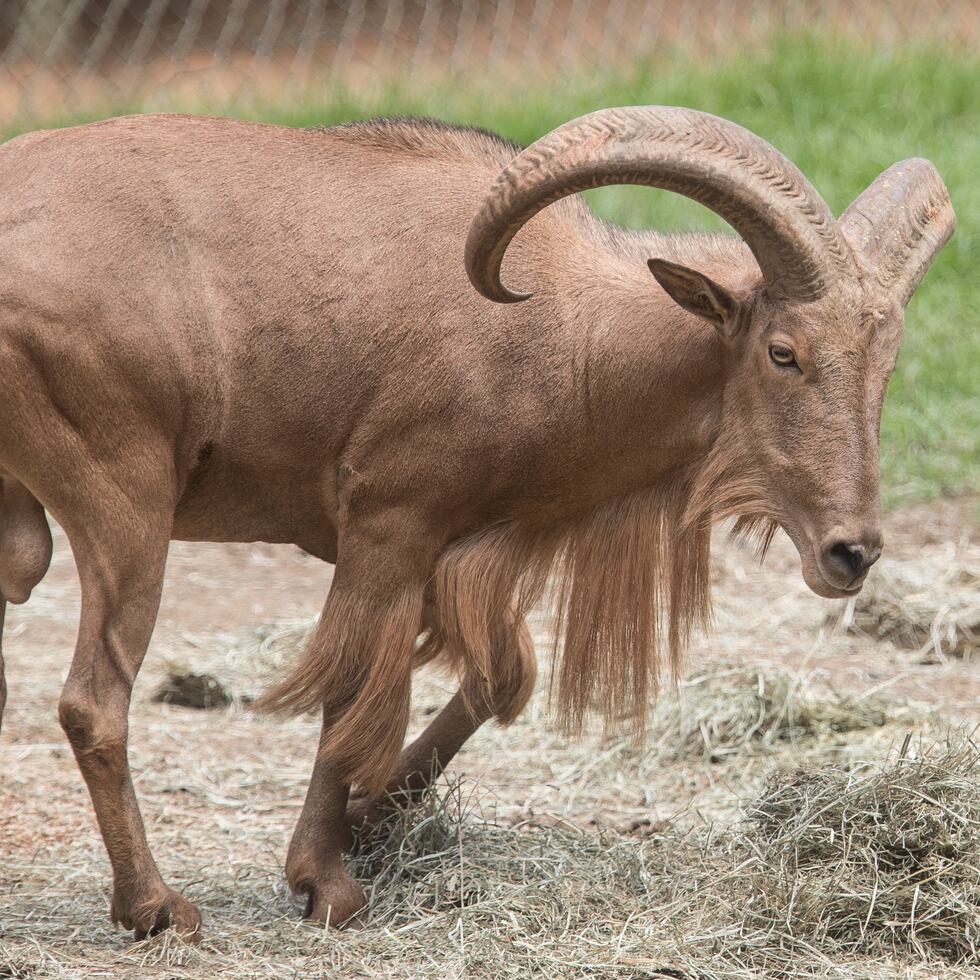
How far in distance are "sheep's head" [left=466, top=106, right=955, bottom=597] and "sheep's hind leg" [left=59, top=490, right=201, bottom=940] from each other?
1139mm

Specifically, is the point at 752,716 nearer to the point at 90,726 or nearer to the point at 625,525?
the point at 625,525

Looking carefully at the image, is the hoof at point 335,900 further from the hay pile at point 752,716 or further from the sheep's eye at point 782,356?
the sheep's eye at point 782,356

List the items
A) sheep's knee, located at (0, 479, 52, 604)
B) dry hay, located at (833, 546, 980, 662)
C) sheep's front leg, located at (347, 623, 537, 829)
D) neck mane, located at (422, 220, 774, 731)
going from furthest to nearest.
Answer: dry hay, located at (833, 546, 980, 662)
sheep's front leg, located at (347, 623, 537, 829)
sheep's knee, located at (0, 479, 52, 604)
neck mane, located at (422, 220, 774, 731)

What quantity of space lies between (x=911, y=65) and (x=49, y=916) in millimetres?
9736

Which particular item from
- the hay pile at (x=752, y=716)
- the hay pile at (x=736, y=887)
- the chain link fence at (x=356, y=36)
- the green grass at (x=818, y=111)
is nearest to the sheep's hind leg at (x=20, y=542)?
the hay pile at (x=736, y=887)

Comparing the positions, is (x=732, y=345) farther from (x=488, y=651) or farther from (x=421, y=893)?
(x=421, y=893)

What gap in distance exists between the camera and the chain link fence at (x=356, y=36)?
39.9 feet

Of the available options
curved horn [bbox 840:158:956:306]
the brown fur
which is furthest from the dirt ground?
curved horn [bbox 840:158:956:306]

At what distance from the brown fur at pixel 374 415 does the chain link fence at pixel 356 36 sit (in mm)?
7714

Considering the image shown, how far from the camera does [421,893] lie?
457 centimetres

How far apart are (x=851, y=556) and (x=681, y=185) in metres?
1.02

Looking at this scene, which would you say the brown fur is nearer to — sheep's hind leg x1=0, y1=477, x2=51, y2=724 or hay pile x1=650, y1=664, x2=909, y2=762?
sheep's hind leg x1=0, y1=477, x2=51, y2=724

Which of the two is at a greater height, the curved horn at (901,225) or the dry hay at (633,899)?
the curved horn at (901,225)

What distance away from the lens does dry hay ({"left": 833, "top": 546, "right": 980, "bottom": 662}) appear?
Answer: 22.2 feet
